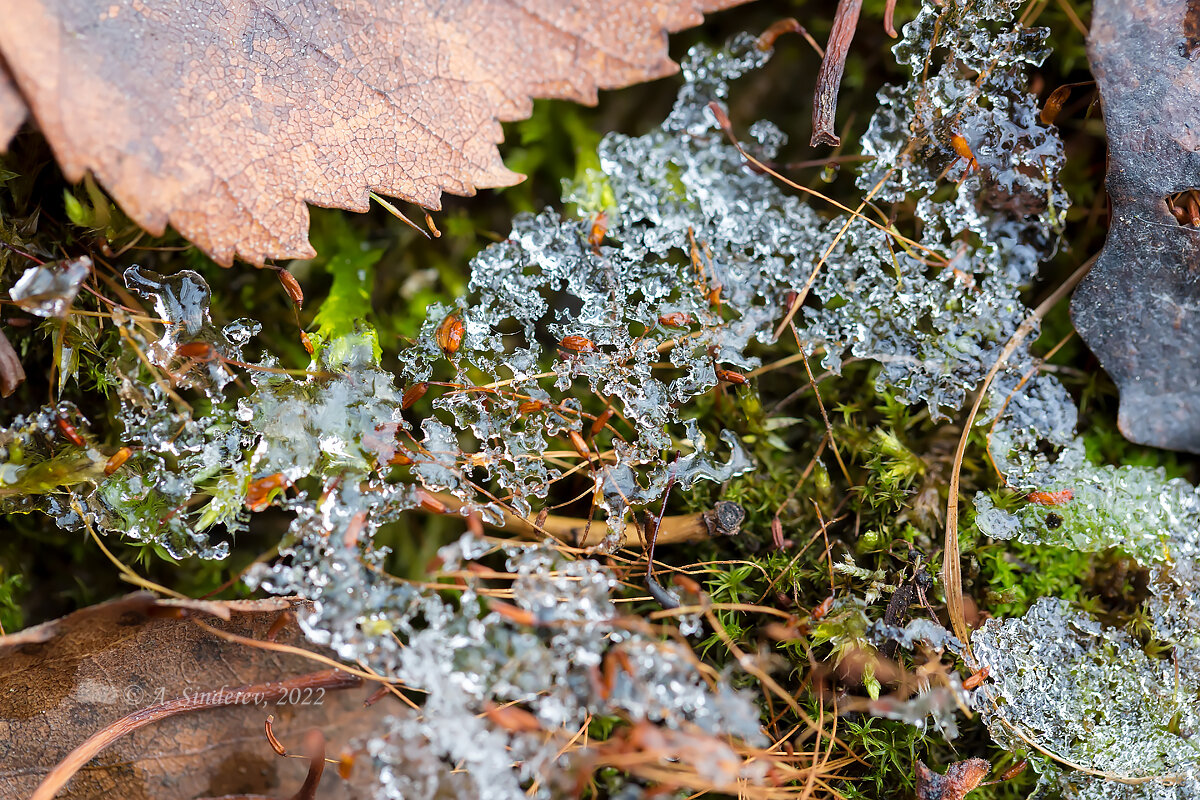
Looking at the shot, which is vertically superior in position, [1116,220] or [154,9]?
[154,9]

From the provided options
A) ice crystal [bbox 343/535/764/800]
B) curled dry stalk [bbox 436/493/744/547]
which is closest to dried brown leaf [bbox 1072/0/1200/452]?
curled dry stalk [bbox 436/493/744/547]

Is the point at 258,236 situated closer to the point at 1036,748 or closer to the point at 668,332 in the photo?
the point at 668,332

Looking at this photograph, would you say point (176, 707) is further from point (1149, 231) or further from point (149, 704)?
point (1149, 231)

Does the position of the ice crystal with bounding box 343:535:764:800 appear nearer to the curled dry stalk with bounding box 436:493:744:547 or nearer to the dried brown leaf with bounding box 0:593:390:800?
the curled dry stalk with bounding box 436:493:744:547

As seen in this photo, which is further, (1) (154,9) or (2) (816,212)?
(2) (816,212)

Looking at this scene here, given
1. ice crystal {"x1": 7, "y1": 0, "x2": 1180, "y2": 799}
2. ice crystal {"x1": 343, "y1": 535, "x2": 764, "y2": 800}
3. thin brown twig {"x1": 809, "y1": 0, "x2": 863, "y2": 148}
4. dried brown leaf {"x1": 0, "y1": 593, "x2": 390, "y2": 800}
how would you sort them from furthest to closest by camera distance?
thin brown twig {"x1": 809, "y1": 0, "x2": 863, "y2": 148}
dried brown leaf {"x1": 0, "y1": 593, "x2": 390, "y2": 800}
ice crystal {"x1": 7, "y1": 0, "x2": 1180, "y2": 799}
ice crystal {"x1": 343, "y1": 535, "x2": 764, "y2": 800}

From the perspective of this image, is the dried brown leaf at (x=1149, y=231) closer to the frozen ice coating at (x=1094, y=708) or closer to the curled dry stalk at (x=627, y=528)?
the frozen ice coating at (x=1094, y=708)

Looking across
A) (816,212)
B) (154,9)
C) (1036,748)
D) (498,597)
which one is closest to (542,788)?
(498,597)
